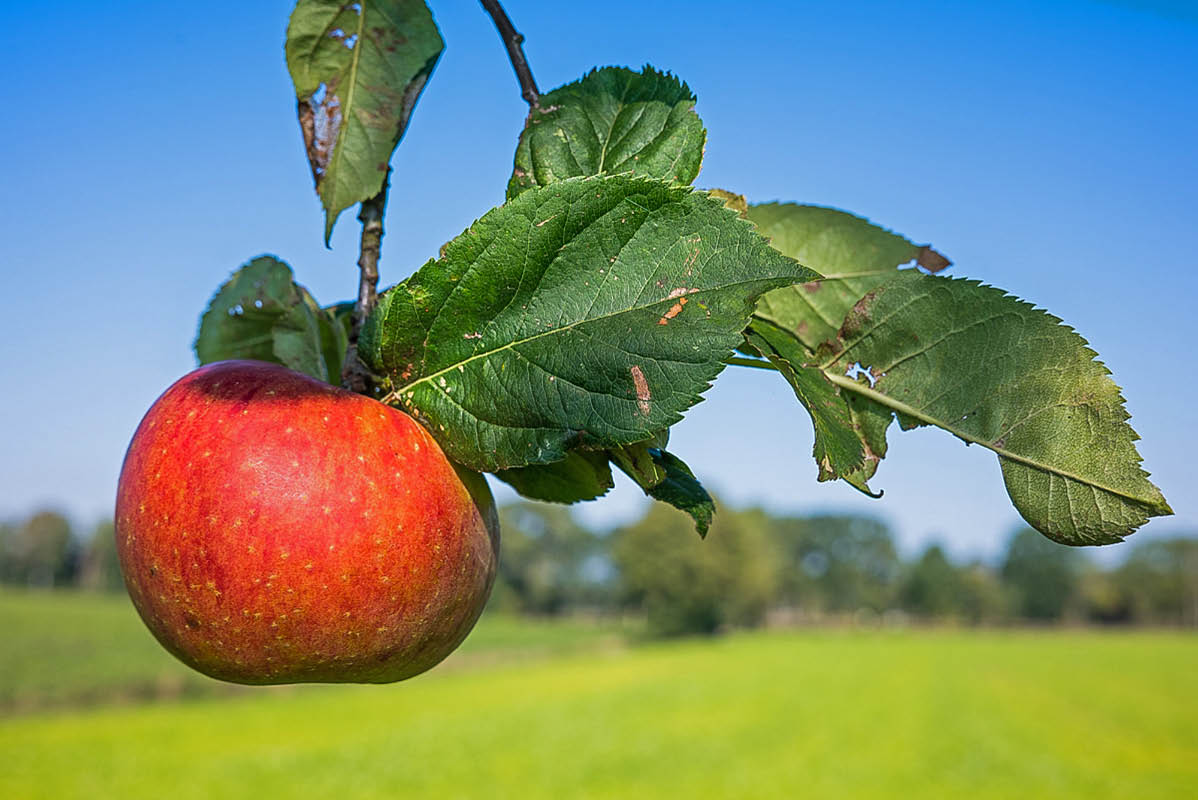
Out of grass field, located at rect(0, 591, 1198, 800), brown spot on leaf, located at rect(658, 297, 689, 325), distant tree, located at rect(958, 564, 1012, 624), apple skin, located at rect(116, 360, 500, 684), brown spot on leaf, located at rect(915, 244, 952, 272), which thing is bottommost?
grass field, located at rect(0, 591, 1198, 800)

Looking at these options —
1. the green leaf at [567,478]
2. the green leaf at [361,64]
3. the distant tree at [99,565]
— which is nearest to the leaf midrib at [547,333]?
the green leaf at [567,478]

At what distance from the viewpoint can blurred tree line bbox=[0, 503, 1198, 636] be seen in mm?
56594

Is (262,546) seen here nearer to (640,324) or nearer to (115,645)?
(640,324)

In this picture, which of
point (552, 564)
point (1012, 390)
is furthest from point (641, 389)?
point (552, 564)

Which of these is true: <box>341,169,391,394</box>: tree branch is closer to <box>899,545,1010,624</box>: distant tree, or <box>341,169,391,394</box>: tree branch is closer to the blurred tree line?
the blurred tree line

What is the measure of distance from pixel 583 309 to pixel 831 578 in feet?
224

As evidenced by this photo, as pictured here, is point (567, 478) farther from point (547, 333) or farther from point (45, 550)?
point (45, 550)

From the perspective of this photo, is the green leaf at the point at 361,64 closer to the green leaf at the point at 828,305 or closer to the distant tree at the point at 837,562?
the green leaf at the point at 828,305

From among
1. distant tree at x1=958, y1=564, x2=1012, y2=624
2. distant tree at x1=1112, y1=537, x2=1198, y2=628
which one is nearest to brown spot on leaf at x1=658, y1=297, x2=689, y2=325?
distant tree at x1=958, y1=564, x2=1012, y2=624

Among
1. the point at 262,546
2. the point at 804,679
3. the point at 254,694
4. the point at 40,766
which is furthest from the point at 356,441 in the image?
the point at 254,694

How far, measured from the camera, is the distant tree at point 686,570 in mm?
47875

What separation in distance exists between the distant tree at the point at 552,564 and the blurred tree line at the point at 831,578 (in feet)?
0.26

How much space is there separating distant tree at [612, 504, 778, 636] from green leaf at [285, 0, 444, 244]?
4558 centimetres

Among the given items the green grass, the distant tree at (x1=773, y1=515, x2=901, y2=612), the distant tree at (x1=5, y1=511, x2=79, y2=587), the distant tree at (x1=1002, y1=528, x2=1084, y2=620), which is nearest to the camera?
the green grass
